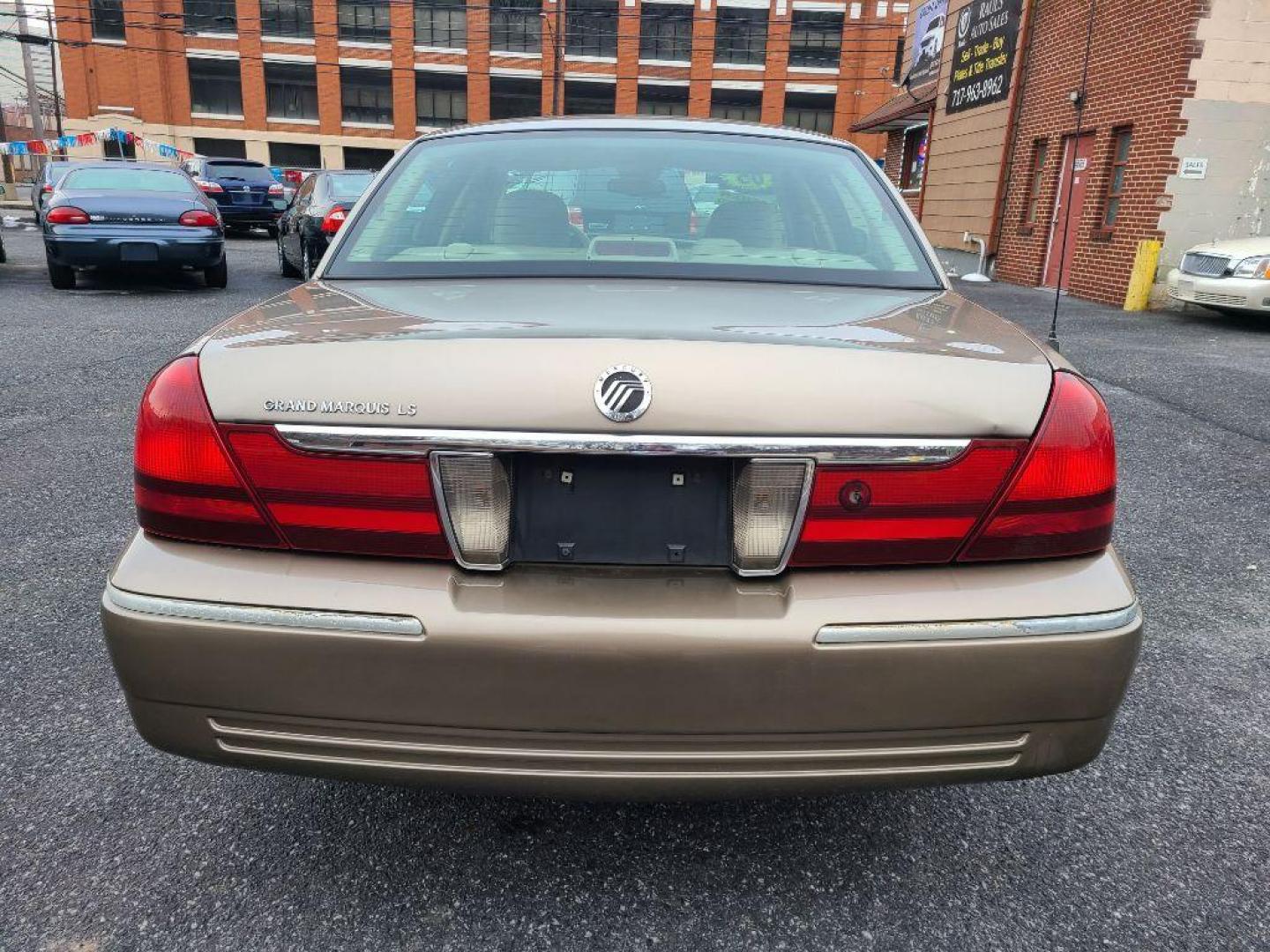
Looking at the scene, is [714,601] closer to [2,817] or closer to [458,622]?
[458,622]

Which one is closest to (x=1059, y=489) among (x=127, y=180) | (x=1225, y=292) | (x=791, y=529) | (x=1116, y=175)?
(x=791, y=529)

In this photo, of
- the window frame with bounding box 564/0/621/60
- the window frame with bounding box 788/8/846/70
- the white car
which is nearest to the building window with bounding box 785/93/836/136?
→ the window frame with bounding box 788/8/846/70

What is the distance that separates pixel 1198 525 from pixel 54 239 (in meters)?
11.8

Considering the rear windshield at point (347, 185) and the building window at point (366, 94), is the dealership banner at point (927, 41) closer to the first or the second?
the rear windshield at point (347, 185)

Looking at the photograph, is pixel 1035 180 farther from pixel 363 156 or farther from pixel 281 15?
pixel 281 15

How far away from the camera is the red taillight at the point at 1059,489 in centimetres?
170

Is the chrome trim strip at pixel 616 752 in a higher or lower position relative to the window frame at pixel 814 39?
lower

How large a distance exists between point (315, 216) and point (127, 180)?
2332 millimetres

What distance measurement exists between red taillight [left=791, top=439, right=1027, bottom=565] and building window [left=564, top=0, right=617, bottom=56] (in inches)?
2018

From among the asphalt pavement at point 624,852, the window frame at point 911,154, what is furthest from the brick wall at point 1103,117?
the asphalt pavement at point 624,852

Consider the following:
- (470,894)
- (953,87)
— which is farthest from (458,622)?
(953,87)

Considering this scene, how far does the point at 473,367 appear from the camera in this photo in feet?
5.31

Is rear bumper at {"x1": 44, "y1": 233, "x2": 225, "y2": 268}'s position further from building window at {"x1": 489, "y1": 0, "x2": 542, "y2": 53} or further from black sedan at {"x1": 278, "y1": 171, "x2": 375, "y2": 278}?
building window at {"x1": 489, "y1": 0, "x2": 542, "y2": 53}

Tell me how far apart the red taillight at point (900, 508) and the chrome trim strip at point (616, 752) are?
1.07 ft
